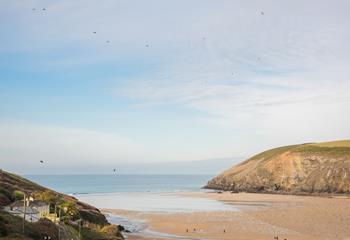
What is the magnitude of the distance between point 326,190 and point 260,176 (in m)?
31.2

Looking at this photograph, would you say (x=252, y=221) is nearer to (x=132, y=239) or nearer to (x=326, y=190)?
(x=132, y=239)

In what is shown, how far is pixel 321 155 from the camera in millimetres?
160000

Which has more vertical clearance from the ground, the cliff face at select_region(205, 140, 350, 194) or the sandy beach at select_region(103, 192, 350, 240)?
the cliff face at select_region(205, 140, 350, 194)

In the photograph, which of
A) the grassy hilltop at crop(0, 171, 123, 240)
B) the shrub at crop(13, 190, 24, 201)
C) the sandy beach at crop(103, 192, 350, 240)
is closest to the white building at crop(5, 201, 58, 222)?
the grassy hilltop at crop(0, 171, 123, 240)

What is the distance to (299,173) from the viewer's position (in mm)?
155375

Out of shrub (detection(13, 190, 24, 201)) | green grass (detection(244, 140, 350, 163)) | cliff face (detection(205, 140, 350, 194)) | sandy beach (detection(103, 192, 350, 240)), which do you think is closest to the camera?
sandy beach (detection(103, 192, 350, 240))

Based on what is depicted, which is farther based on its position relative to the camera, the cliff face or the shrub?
the cliff face

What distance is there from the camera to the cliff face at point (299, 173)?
142 metres

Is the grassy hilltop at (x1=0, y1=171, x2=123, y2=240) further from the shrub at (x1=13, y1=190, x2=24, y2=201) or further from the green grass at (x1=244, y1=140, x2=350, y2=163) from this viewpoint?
the green grass at (x1=244, y1=140, x2=350, y2=163)

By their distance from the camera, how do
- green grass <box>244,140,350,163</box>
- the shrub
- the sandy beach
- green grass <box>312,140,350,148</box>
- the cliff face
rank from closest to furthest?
the sandy beach → the shrub → the cliff face → green grass <box>244,140,350,163</box> → green grass <box>312,140,350,148</box>

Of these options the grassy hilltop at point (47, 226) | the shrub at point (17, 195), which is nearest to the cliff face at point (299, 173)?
the grassy hilltop at point (47, 226)

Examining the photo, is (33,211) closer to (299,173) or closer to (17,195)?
(17,195)

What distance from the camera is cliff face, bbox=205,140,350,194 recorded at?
467ft

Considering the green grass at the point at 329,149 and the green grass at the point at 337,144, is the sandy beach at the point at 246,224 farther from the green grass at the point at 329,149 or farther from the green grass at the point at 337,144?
the green grass at the point at 337,144
